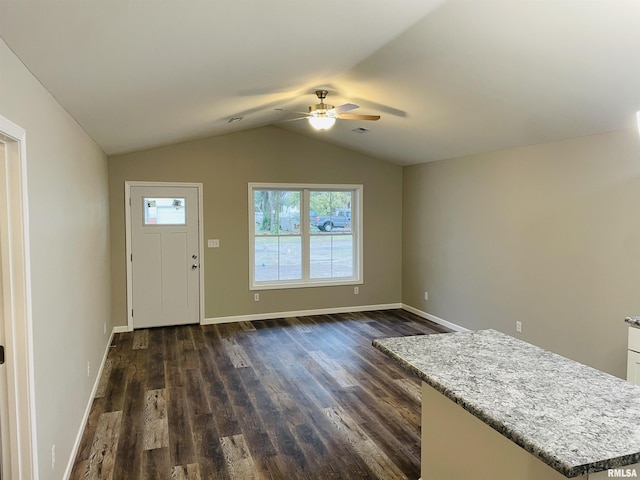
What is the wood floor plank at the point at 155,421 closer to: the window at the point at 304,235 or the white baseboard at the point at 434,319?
the window at the point at 304,235

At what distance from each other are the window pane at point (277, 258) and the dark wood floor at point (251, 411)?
1.20 metres

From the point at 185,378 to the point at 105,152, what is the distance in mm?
2947

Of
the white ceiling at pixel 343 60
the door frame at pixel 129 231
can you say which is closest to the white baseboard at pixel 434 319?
the white ceiling at pixel 343 60

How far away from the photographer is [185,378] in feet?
14.5

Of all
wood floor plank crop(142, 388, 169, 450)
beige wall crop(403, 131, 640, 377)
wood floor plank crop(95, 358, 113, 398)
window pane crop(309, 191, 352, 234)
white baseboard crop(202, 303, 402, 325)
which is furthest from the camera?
window pane crop(309, 191, 352, 234)

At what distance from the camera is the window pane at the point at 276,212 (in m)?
6.79

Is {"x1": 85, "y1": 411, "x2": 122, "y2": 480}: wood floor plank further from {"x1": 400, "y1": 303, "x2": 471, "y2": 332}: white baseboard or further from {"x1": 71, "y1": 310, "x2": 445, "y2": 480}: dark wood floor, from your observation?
{"x1": 400, "y1": 303, "x2": 471, "y2": 332}: white baseboard

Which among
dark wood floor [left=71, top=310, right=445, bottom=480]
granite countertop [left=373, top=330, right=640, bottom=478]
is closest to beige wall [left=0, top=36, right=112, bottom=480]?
dark wood floor [left=71, top=310, right=445, bottom=480]

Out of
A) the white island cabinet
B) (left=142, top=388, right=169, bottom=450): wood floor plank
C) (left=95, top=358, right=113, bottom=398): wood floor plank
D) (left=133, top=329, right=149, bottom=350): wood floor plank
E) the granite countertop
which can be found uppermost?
the granite countertop

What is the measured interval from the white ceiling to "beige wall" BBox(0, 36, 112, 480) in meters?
0.16

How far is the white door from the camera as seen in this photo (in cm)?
611

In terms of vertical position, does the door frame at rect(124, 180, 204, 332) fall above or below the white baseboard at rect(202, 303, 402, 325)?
above

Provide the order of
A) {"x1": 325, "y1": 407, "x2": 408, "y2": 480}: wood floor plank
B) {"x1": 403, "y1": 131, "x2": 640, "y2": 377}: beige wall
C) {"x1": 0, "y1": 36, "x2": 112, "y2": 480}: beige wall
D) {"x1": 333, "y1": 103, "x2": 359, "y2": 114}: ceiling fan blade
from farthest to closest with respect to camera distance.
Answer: {"x1": 333, "y1": 103, "x2": 359, "y2": 114}: ceiling fan blade → {"x1": 403, "y1": 131, "x2": 640, "y2": 377}: beige wall → {"x1": 325, "y1": 407, "x2": 408, "y2": 480}: wood floor plank → {"x1": 0, "y1": 36, "x2": 112, "y2": 480}: beige wall

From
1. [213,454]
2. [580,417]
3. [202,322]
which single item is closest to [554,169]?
[580,417]
